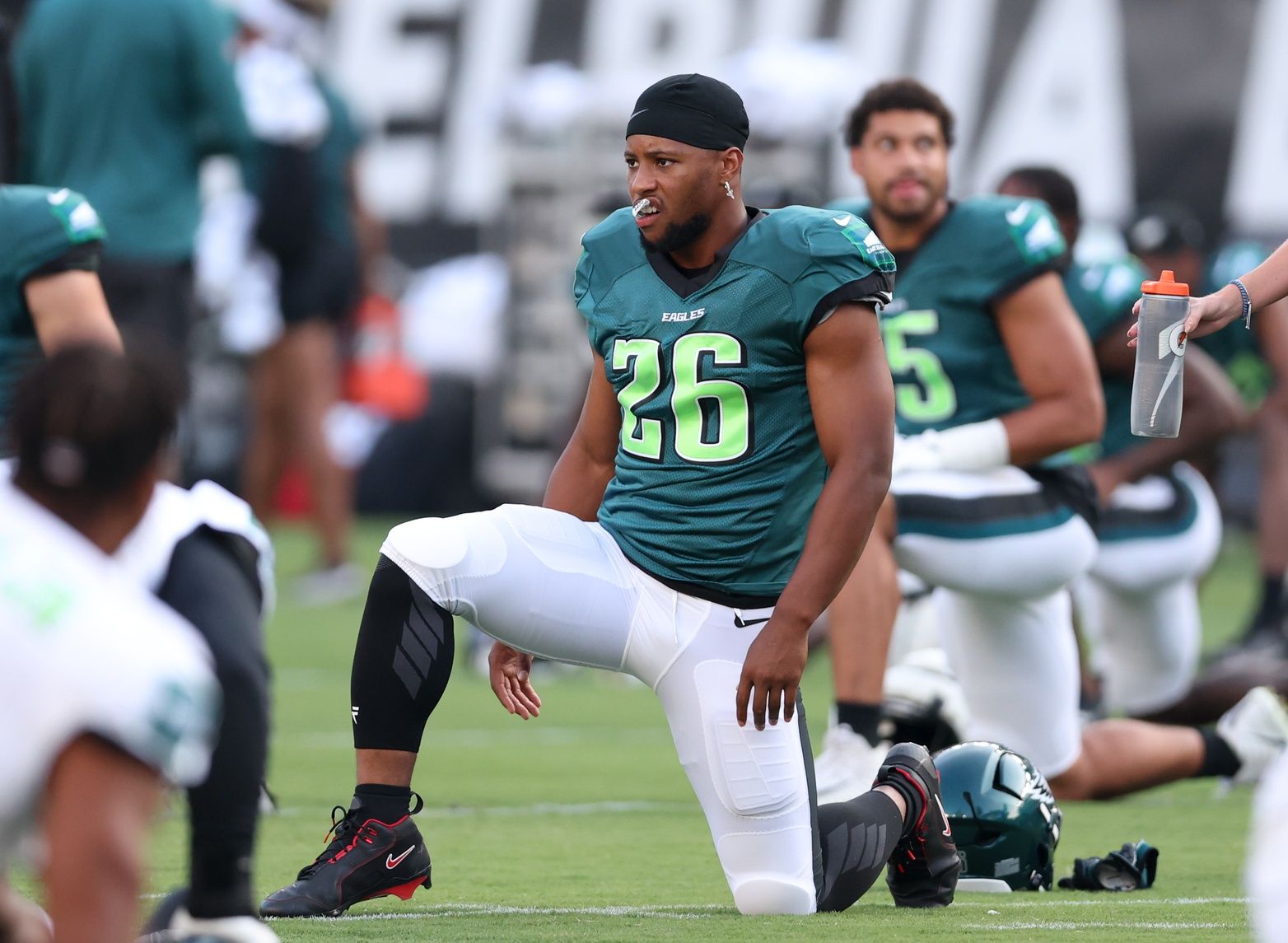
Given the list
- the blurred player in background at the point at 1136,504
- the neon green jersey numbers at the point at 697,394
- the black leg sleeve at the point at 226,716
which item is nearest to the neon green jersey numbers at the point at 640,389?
the neon green jersey numbers at the point at 697,394

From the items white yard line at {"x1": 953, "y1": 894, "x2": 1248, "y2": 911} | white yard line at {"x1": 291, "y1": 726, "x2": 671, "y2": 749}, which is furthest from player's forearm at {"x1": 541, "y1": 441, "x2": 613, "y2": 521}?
white yard line at {"x1": 291, "y1": 726, "x2": 671, "y2": 749}

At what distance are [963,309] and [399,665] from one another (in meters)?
1.99

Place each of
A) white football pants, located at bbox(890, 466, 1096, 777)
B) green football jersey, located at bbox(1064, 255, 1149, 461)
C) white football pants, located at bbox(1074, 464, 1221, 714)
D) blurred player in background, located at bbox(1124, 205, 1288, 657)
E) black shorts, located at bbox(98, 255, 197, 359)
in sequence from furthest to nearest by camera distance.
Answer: blurred player in background, located at bbox(1124, 205, 1288, 657)
black shorts, located at bbox(98, 255, 197, 359)
white football pants, located at bbox(1074, 464, 1221, 714)
green football jersey, located at bbox(1064, 255, 1149, 461)
white football pants, located at bbox(890, 466, 1096, 777)

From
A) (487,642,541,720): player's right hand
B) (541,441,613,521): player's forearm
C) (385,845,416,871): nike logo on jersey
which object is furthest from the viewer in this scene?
(541,441,613,521): player's forearm

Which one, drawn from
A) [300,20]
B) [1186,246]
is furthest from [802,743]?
[300,20]

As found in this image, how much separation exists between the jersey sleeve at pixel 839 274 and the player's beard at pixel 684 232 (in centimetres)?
20

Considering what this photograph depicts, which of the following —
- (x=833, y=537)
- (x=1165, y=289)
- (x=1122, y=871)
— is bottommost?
(x=1122, y=871)

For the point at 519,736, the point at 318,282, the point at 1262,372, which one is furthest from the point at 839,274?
the point at 318,282

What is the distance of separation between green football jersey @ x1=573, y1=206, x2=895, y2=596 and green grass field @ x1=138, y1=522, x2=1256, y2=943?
62 centimetres

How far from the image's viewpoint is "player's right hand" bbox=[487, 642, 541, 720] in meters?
3.97

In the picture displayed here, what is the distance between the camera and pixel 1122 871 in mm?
4176

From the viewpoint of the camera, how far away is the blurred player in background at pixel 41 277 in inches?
168

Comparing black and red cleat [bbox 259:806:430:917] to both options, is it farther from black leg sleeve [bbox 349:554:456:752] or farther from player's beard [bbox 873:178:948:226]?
player's beard [bbox 873:178:948:226]

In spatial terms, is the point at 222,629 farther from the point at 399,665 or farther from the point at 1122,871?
the point at 1122,871
